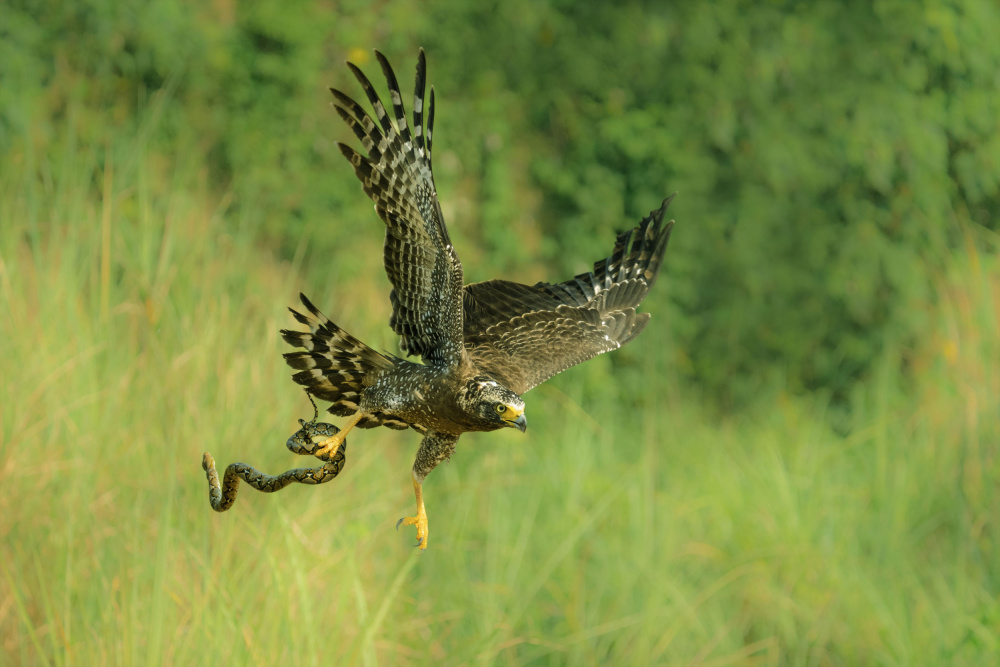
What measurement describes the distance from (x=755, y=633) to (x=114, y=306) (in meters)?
4.11

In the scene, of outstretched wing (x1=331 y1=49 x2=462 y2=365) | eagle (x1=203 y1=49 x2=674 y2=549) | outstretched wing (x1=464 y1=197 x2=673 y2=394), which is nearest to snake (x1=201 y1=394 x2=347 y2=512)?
eagle (x1=203 y1=49 x2=674 y2=549)

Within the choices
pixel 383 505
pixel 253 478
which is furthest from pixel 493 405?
pixel 383 505

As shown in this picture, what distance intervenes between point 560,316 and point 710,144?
23.1ft

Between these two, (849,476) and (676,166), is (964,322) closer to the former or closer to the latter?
(849,476)

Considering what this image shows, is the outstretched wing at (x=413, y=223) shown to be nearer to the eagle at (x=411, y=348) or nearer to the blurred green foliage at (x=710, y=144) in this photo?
the eagle at (x=411, y=348)

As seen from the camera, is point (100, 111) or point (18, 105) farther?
point (100, 111)

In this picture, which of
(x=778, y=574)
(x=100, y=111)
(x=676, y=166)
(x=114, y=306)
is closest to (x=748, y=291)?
(x=676, y=166)

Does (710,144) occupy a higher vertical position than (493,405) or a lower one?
higher

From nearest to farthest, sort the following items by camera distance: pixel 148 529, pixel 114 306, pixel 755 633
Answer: pixel 148 529, pixel 114 306, pixel 755 633

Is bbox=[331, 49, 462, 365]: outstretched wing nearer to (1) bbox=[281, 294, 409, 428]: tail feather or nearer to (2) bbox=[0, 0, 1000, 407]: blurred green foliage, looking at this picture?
(1) bbox=[281, 294, 409, 428]: tail feather

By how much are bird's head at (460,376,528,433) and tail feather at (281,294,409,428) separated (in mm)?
307

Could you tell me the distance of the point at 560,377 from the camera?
8.91 metres

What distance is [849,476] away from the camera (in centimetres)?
812

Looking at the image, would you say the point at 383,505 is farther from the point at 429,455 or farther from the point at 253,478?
the point at 253,478
